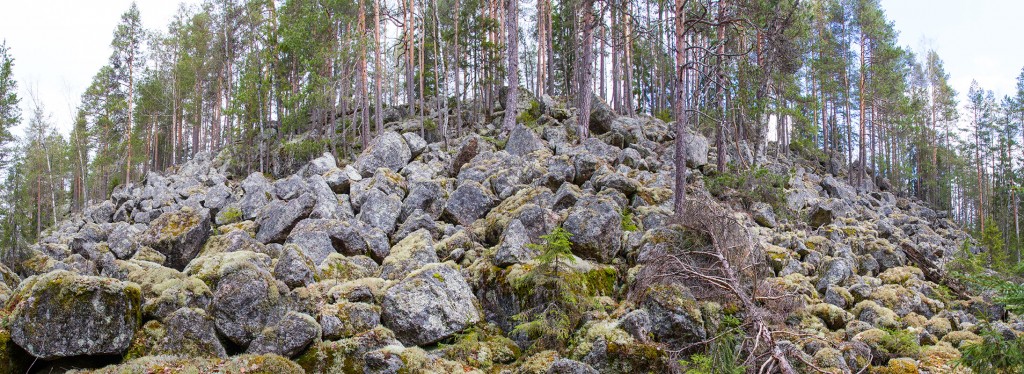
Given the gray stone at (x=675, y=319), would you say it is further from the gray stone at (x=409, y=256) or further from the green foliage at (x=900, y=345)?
the gray stone at (x=409, y=256)

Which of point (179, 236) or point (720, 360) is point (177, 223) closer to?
point (179, 236)

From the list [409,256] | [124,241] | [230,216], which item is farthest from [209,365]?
[230,216]

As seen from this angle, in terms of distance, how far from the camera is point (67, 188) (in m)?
59.6

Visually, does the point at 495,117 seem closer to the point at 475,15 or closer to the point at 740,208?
the point at 475,15

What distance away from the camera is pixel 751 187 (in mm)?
15680

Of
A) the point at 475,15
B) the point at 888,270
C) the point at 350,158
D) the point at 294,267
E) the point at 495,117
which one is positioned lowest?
the point at 888,270

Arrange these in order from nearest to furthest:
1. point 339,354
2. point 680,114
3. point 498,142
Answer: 1. point 339,354
2. point 680,114
3. point 498,142

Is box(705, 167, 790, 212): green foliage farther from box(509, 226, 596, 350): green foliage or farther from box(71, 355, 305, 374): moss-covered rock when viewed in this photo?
box(71, 355, 305, 374): moss-covered rock

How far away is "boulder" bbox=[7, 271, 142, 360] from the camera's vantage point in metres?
6.91

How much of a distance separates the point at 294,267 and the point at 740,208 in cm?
1184

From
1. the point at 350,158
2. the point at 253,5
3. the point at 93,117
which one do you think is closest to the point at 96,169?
the point at 93,117

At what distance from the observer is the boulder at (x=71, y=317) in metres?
6.91

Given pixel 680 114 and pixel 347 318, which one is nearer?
pixel 347 318

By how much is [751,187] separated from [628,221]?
17.6 ft
